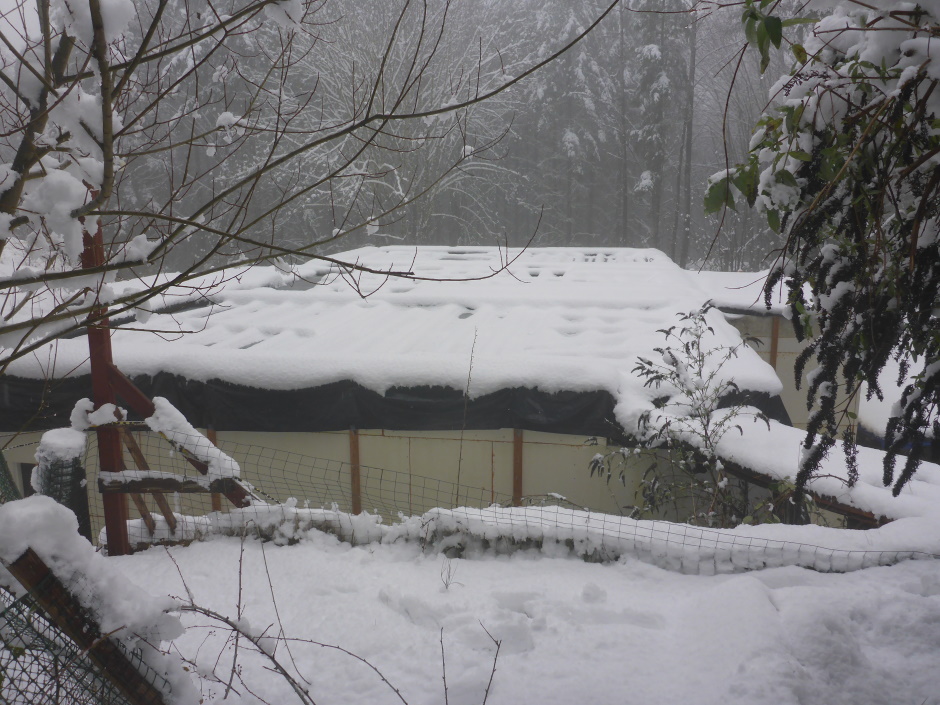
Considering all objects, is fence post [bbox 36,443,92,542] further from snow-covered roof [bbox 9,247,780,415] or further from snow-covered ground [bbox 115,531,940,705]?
snow-covered ground [bbox 115,531,940,705]

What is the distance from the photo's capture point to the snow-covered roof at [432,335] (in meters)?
5.07

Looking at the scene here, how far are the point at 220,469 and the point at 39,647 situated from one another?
1.83 metres

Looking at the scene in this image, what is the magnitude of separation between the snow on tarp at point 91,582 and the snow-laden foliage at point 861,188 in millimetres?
2080

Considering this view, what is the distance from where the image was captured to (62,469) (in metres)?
3.66

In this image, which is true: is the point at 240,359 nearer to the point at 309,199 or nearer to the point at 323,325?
the point at 323,325

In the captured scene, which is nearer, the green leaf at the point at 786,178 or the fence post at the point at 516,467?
the green leaf at the point at 786,178

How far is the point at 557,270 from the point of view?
10.1m

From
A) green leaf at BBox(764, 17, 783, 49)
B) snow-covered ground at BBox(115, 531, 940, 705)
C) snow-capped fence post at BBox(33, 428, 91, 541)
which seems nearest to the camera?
green leaf at BBox(764, 17, 783, 49)

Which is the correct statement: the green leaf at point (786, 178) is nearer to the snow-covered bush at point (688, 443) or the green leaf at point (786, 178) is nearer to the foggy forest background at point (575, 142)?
the snow-covered bush at point (688, 443)

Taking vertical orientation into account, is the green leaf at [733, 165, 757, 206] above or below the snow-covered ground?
above

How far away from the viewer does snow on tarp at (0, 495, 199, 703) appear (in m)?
1.84

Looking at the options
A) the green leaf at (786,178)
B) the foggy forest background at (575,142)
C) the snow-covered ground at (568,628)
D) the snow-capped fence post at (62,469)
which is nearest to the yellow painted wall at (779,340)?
the snow-covered ground at (568,628)

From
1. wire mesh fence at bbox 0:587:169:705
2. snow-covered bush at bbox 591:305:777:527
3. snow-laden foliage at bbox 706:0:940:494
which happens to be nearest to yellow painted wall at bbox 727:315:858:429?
snow-covered bush at bbox 591:305:777:527

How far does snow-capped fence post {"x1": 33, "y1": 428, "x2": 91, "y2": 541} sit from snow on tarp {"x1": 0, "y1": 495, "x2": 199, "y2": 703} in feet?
6.35
